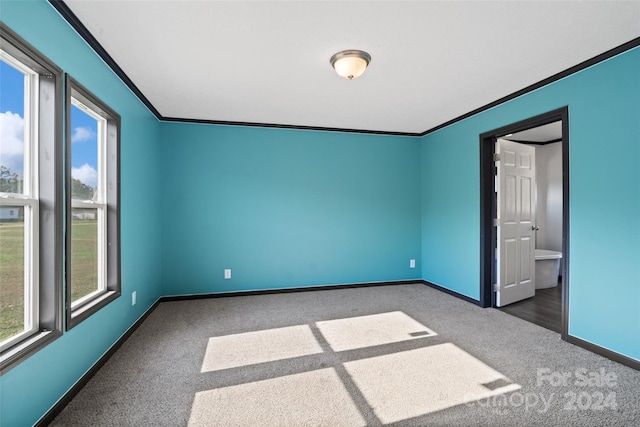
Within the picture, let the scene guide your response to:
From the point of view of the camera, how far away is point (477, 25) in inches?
83.2

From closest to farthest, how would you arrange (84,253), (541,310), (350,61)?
(84,253)
(350,61)
(541,310)

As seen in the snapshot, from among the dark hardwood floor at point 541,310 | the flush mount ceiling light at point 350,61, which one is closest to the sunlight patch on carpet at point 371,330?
the dark hardwood floor at point 541,310

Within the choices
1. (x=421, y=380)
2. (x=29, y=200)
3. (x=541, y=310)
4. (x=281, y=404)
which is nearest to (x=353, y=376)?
(x=421, y=380)

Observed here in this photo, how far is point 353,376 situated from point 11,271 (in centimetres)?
206

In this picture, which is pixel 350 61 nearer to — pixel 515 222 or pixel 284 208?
pixel 284 208

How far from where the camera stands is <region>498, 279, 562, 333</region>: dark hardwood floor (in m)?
3.33

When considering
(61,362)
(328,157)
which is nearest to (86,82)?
(61,362)

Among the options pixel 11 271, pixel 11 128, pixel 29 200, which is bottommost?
pixel 11 271

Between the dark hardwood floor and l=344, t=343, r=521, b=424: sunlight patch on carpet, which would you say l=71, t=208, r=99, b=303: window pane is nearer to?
l=344, t=343, r=521, b=424: sunlight patch on carpet

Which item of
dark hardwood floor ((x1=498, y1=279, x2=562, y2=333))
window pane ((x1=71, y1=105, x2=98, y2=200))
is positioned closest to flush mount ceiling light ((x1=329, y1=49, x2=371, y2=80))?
window pane ((x1=71, y1=105, x2=98, y2=200))

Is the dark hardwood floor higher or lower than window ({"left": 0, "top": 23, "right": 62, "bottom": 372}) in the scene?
lower

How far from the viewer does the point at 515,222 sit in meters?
4.03

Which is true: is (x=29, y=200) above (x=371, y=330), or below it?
above

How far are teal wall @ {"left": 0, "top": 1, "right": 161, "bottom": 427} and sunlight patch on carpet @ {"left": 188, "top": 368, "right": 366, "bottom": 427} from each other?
78 cm
